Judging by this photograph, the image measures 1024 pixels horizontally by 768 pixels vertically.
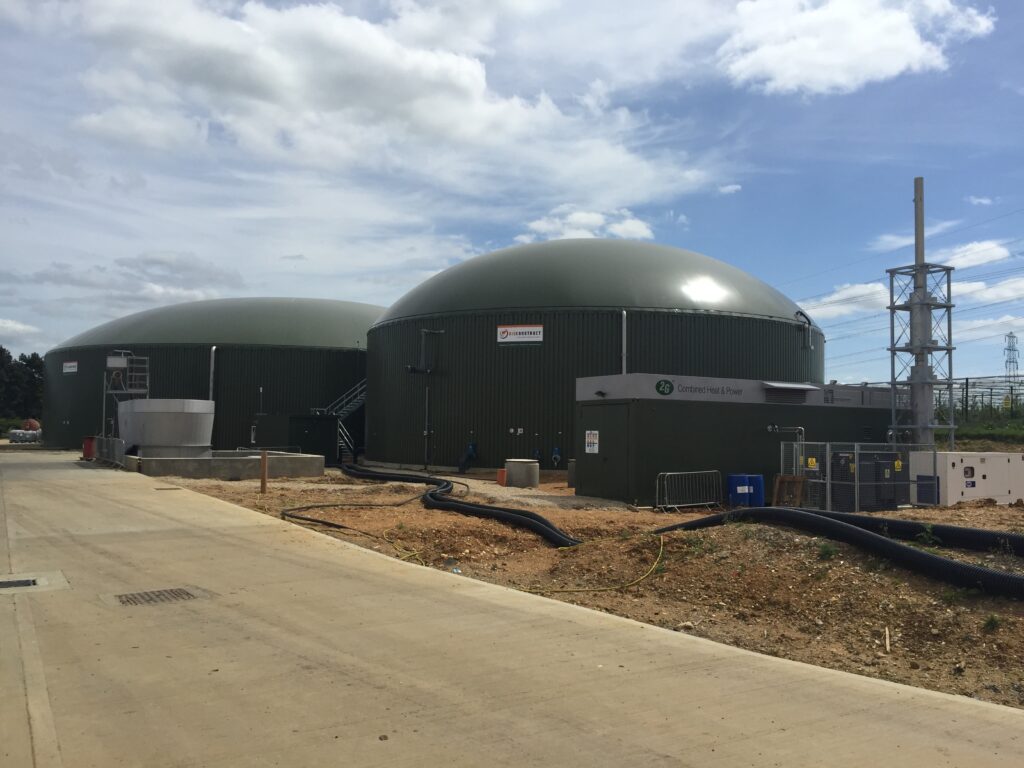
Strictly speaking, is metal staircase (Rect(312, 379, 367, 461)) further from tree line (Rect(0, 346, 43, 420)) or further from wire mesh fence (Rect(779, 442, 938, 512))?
tree line (Rect(0, 346, 43, 420))

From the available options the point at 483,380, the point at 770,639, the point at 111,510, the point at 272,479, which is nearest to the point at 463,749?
the point at 770,639

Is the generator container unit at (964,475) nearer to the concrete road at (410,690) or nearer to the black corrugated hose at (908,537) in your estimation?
the black corrugated hose at (908,537)

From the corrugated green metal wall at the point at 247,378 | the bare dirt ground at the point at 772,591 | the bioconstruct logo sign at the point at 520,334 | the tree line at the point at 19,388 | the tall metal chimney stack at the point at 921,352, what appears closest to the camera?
the bare dirt ground at the point at 772,591

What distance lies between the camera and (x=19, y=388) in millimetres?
104875

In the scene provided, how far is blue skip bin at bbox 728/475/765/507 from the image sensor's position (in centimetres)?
2494

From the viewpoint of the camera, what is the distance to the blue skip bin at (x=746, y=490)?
24.9m

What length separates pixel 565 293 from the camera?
36.7 m

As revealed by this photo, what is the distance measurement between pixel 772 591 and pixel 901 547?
5.14ft

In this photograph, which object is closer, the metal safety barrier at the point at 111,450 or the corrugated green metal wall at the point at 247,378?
the metal safety barrier at the point at 111,450

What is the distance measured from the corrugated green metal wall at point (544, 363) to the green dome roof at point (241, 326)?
13.8 meters

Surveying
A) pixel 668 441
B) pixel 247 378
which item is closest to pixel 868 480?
pixel 668 441

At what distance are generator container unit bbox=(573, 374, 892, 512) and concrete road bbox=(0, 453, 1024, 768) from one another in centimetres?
1493

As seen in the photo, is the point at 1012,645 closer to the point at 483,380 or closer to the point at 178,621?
the point at 178,621

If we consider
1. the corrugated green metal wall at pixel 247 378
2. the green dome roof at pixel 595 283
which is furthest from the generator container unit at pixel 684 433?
the corrugated green metal wall at pixel 247 378
